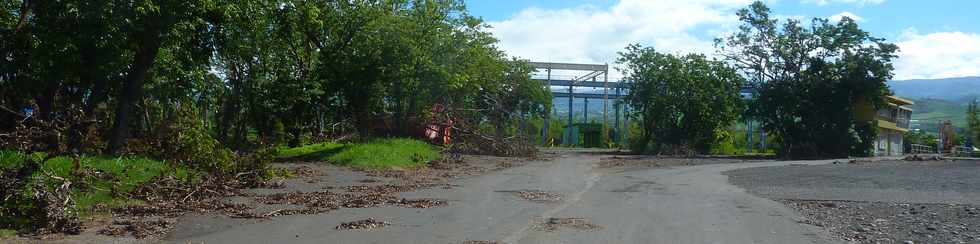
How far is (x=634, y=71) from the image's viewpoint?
5047 cm

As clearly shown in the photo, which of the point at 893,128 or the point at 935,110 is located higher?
the point at 935,110

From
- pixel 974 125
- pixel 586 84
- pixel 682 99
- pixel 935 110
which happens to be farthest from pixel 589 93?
pixel 935 110

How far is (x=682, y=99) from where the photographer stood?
1900 inches

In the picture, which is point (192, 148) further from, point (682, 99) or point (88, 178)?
point (682, 99)

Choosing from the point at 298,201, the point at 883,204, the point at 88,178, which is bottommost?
the point at 298,201

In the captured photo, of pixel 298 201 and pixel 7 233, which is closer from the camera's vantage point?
pixel 7 233

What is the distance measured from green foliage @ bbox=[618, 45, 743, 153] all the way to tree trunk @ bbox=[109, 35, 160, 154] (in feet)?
111

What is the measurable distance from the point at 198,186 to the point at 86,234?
13.3ft

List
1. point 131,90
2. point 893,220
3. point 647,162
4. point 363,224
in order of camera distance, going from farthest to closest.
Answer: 1. point 647,162
2. point 131,90
3. point 893,220
4. point 363,224

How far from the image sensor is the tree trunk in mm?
17859

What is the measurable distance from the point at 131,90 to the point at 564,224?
12.5 metres

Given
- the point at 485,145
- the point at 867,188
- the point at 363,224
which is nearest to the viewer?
the point at 363,224

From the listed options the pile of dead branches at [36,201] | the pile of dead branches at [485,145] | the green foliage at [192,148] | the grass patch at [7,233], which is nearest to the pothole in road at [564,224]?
the pile of dead branches at [36,201]

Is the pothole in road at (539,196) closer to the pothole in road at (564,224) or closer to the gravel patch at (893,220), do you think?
the pothole in road at (564,224)
